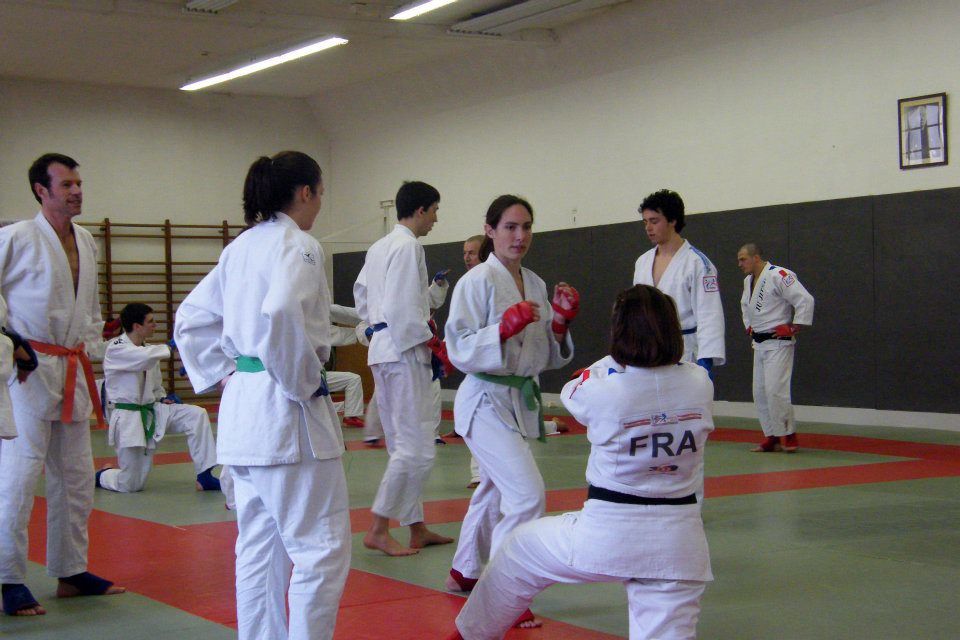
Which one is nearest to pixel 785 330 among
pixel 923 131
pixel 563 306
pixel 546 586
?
pixel 923 131

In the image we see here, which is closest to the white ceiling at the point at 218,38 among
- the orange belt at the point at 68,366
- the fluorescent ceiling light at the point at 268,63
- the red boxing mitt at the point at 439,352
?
the fluorescent ceiling light at the point at 268,63

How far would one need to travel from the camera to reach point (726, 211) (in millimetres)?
10945

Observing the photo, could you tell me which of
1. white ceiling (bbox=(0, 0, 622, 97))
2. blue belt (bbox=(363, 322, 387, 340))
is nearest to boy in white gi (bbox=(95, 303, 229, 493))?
blue belt (bbox=(363, 322, 387, 340))

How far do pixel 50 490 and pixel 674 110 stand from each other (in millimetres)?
8883

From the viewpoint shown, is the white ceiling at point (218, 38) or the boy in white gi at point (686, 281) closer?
the boy in white gi at point (686, 281)

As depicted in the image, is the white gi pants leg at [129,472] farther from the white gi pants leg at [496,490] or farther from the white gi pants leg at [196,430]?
the white gi pants leg at [496,490]

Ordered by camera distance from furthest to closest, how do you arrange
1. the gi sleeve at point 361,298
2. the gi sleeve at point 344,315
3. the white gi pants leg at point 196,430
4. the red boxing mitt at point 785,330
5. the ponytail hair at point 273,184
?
the red boxing mitt at point 785,330
the white gi pants leg at point 196,430
the gi sleeve at point 344,315
the gi sleeve at point 361,298
the ponytail hair at point 273,184

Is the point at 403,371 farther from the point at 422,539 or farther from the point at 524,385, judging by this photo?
the point at 524,385

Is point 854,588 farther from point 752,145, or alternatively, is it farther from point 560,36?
point 560,36

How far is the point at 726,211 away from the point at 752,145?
0.70 meters

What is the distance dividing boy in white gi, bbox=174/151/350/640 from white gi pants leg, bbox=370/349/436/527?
1.84m

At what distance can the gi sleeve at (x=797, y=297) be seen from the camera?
8.34 m

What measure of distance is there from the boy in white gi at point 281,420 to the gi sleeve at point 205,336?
67 millimetres

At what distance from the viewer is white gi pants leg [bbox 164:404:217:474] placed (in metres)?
6.91
